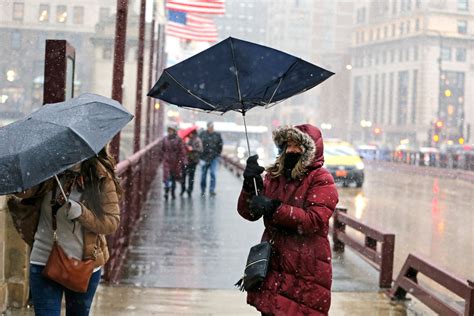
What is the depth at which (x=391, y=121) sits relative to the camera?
126938mm

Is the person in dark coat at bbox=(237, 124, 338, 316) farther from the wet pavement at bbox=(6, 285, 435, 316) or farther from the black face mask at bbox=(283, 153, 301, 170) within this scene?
the wet pavement at bbox=(6, 285, 435, 316)

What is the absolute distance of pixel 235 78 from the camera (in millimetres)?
4285

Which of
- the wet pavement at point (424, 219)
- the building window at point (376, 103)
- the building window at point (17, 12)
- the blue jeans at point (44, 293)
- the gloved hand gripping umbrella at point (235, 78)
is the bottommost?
the wet pavement at point (424, 219)

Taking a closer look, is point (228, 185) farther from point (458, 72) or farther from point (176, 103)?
point (458, 72)

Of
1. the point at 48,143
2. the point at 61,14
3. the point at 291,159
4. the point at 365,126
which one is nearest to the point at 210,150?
the point at 61,14

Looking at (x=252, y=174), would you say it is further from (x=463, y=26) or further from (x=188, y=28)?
(x=463, y=26)

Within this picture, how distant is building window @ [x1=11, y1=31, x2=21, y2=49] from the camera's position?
896cm

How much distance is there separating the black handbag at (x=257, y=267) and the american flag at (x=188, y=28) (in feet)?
74.3

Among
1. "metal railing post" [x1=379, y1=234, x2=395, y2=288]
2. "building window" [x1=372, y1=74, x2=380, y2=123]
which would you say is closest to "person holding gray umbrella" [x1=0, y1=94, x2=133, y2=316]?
"metal railing post" [x1=379, y1=234, x2=395, y2=288]

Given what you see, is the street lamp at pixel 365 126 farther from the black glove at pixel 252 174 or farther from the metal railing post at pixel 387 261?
the black glove at pixel 252 174

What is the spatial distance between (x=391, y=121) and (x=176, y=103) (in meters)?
125

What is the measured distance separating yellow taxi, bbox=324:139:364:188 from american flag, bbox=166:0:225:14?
911cm

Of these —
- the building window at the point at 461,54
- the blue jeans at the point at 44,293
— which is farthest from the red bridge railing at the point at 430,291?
the building window at the point at 461,54

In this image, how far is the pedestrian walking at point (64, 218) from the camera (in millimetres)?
3834
